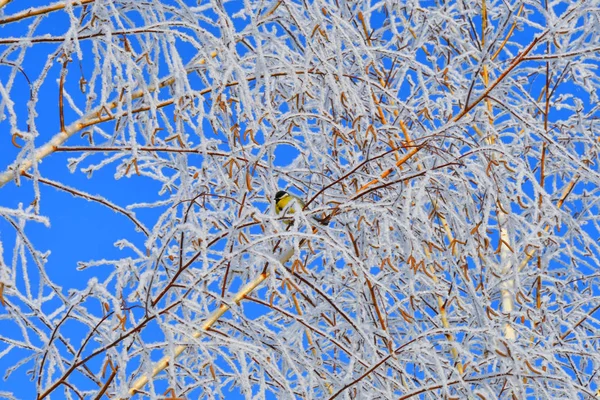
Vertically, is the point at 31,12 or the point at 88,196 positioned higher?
the point at 31,12

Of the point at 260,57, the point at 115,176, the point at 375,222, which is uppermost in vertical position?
the point at 115,176

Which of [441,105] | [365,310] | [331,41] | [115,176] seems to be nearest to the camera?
[331,41]

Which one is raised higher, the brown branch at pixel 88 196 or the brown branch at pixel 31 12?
the brown branch at pixel 31 12

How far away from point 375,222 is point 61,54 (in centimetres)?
111

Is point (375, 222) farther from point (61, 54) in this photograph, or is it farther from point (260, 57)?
point (61, 54)

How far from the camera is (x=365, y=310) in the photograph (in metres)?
2.65

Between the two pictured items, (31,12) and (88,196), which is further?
(88,196)

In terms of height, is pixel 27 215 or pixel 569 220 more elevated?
pixel 569 220

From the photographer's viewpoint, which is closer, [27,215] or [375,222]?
[27,215]

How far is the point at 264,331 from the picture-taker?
237cm

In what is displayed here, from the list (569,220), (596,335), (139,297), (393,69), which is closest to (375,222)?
(139,297)

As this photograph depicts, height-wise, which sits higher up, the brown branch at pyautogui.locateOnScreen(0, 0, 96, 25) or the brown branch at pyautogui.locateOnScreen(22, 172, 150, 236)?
the brown branch at pyautogui.locateOnScreen(0, 0, 96, 25)

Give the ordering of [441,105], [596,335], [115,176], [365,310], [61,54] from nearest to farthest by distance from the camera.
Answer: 1. [61,54]
2. [365,310]
3. [115,176]
4. [441,105]
5. [596,335]

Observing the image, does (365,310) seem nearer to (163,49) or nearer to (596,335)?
(163,49)
